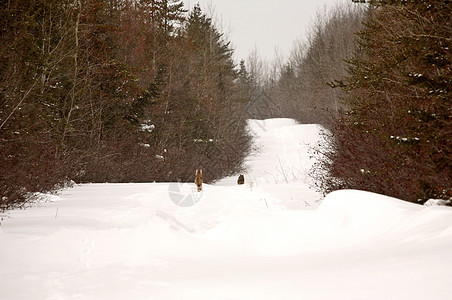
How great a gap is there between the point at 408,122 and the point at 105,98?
13206 millimetres

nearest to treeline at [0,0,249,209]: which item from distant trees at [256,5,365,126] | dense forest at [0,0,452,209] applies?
dense forest at [0,0,452,209]

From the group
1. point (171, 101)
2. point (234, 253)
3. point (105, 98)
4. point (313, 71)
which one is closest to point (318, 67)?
point (313, 71)

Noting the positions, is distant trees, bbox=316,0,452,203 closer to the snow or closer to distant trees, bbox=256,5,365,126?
the snow

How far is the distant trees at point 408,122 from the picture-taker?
205 inches

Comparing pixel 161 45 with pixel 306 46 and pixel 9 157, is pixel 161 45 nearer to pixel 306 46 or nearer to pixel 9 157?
pixel 9 157

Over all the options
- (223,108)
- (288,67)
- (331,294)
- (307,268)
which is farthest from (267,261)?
(288,67)

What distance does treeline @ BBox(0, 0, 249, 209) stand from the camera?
25.6 ft

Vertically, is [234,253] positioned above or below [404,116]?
below

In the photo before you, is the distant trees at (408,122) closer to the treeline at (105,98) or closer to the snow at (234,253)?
the snow at (234,253)

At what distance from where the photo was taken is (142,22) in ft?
76.1

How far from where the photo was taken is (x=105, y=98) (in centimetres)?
1625

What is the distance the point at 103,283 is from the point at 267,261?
1655mm

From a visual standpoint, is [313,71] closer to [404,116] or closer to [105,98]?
[105,98]

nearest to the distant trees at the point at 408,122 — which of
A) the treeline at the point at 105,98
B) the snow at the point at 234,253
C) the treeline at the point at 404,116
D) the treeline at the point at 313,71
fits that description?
the treeline at the point at 404,116
